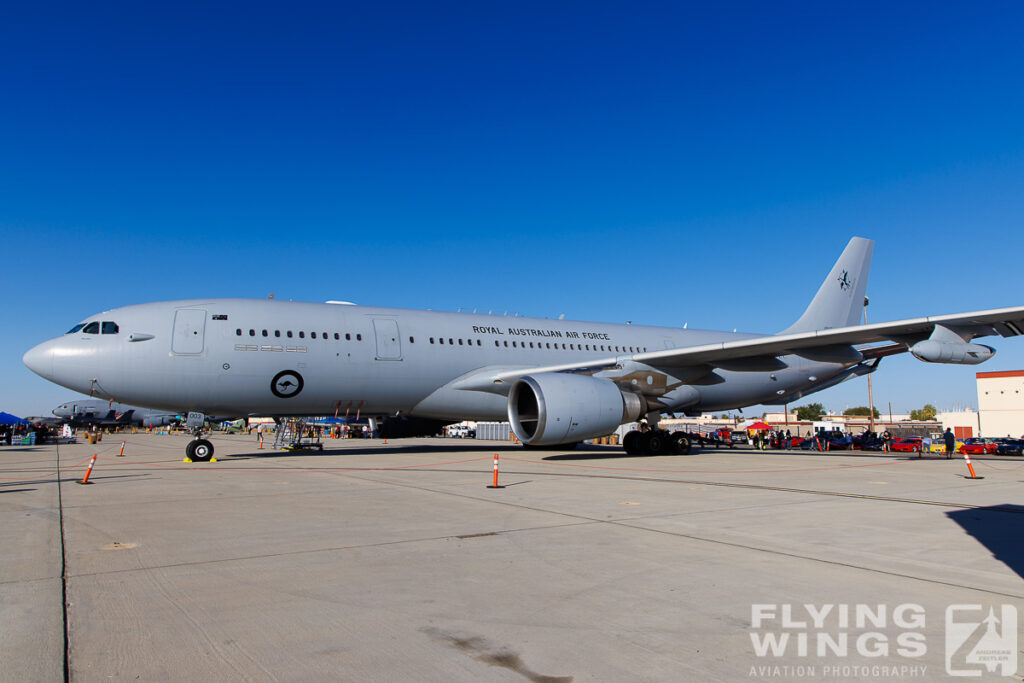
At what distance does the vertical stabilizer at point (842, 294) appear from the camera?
24.7m

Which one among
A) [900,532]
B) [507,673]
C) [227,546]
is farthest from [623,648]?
[900,532]

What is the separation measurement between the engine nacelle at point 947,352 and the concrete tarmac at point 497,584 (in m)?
6.43

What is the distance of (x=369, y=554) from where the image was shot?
5.59 metres

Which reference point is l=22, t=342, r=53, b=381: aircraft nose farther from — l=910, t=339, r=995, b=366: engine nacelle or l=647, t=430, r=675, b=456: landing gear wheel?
l=910, t=339, r=995, b=366: engine nacelle

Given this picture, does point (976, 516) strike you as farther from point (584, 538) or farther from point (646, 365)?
point (646, 365)

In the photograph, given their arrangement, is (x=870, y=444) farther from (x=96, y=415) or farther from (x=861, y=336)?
(x=96, y=415)

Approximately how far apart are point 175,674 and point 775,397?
77.5 feet

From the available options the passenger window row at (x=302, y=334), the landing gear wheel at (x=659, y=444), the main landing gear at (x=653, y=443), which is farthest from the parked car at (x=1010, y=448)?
the passenger window row at (x=302, y=334)

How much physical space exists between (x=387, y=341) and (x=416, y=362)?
1.01 m

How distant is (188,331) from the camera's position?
15766mm

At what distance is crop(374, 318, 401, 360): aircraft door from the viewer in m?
17.8

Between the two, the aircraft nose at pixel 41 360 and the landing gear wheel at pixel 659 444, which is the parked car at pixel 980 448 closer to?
the landing gear wheel at pixel 659 444

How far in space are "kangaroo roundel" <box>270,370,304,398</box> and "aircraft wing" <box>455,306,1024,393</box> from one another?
4562 millimetres

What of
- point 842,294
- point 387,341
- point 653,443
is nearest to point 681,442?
point 653,443
